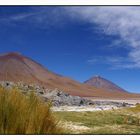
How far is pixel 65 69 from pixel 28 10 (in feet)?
2.26

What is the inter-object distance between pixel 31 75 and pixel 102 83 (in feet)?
2.39

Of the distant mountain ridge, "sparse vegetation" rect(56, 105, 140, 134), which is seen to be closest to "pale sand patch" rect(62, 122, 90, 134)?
"sparse vegetation" rect(56, 105, 140, 134)

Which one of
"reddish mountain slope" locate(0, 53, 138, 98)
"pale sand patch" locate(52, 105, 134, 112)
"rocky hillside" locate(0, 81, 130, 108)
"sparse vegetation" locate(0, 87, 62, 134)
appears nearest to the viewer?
"sparse vegetation" locate(0, 87, 62, 134)

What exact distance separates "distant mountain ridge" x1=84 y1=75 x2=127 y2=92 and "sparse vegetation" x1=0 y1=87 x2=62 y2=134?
656mm

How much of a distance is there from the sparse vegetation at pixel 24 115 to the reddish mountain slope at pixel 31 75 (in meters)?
0.41

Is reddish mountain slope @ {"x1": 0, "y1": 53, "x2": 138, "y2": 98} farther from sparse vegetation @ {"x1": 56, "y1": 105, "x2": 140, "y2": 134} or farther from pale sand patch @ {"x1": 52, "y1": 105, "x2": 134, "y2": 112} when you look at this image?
pale sand patch @ {"x1": 52, "y1": 105, "x2": 134, "y2": 112}

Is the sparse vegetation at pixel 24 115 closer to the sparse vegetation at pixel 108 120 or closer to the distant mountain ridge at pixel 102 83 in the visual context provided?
the sparse vegetation at pixel 108 120

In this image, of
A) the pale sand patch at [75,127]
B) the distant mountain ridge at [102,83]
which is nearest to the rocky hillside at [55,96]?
the pale sand patch at [75,127]

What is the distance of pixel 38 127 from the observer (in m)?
4.00

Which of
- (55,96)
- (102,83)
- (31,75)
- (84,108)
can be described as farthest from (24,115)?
(84,108)

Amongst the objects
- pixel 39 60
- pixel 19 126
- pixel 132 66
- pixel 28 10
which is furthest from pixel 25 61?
pixel 132 66

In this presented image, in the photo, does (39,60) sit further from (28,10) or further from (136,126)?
(136,126)

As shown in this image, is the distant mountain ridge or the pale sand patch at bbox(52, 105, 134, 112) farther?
the pale sand patch at bbox(52, 105, 134, 112)

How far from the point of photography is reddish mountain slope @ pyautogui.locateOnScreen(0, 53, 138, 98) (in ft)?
14.6
